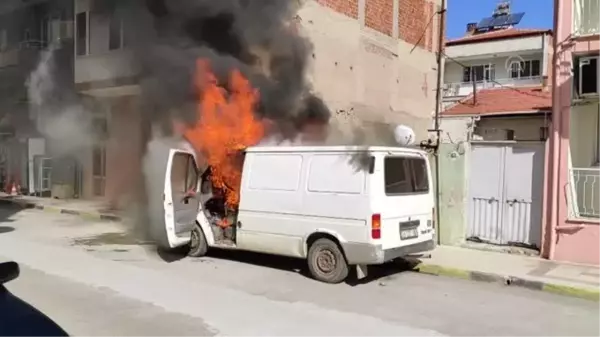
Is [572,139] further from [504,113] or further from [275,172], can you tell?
[275,172]

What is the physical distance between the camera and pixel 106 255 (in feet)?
29.1

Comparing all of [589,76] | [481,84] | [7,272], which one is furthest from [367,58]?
[7,272]

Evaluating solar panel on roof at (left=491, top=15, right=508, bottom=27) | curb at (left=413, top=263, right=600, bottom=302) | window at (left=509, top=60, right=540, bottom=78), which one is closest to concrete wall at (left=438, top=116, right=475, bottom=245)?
curb at (left=413, top=263, right=600, bottom=302)

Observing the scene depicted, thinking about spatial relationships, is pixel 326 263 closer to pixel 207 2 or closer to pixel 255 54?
pixel 255 54

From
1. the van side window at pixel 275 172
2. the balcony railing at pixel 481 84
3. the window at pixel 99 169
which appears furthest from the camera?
the balcony railing at pixel 481 84

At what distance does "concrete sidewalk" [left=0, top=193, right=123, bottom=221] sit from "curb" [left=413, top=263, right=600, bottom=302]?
8.31 m

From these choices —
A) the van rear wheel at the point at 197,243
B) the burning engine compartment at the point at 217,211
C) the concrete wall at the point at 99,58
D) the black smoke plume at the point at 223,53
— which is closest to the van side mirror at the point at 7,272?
the burning engine compartment at the point at 217,211

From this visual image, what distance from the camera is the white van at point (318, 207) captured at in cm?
683

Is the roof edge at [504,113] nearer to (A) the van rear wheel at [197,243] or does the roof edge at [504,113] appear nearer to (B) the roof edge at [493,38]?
(A) the van rear wheel at [197,243]

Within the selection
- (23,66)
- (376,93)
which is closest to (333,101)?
(376,93)

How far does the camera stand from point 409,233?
285 inches

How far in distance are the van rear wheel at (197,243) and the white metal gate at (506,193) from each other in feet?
15.7

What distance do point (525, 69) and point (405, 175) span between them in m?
20.7

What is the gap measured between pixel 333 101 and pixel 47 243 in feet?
22.1
